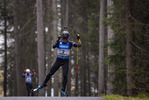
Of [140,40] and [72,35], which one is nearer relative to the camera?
[140,40]

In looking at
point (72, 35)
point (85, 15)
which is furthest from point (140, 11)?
point (85, 15)

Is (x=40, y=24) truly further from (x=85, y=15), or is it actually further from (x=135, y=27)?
(x=85, y=15)

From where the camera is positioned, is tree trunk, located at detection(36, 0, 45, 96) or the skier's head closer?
the skier's head

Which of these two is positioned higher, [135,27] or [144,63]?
[135,27]

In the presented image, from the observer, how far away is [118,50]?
503 inches

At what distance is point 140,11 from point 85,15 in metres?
19.1

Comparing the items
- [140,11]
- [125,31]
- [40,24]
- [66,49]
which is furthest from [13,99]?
[40,24]

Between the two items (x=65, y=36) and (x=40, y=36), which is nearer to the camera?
(x=65, y=36)

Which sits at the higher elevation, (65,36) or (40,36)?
(40,36)

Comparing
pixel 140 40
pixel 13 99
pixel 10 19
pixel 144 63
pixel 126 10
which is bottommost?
pixel 13 99

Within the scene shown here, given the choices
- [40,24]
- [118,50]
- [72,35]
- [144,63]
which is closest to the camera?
[144,63]

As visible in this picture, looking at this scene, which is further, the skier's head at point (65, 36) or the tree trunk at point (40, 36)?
the tree trunk at point (40, 36)

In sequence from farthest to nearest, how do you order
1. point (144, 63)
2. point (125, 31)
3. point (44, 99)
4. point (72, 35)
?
point (72, 35) → point (144, 63) → point (125, 31) → point (44, 99)

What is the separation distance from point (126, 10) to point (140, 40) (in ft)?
6.67
